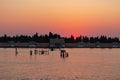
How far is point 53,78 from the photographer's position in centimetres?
5888

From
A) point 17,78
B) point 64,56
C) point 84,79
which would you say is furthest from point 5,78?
point 64,56

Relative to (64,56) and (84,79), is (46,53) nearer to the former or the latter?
(64,56)

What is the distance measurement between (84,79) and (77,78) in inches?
60.4

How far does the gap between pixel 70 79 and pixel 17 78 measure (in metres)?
6.70

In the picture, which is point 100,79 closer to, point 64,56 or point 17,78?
point 17,78

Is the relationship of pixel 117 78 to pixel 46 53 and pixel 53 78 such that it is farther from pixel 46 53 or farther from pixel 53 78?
pixel 46 53

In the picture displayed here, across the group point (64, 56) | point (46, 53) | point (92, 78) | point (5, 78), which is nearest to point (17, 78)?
point (5, 78)

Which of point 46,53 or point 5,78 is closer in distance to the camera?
point 5,78

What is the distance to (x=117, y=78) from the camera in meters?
59.7

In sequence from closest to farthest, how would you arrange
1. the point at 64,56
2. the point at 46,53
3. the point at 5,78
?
1. the point at 5,78
2. the point at 64,56
3. the point at 46,53

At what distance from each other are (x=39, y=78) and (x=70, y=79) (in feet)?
13.2

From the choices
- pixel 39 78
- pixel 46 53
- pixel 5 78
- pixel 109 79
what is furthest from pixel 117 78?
pixel 46 53

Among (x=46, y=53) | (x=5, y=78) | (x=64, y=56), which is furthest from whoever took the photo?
(x=46, y=53)

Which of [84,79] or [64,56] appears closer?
[84,79]
